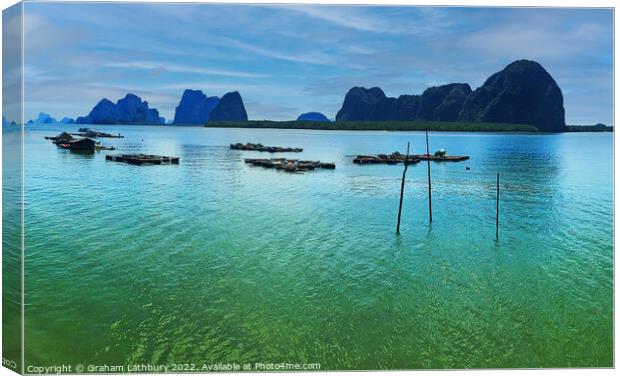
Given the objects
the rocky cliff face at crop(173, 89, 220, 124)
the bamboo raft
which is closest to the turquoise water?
the rocky cliff face at crop(173, 89, 220, 124)

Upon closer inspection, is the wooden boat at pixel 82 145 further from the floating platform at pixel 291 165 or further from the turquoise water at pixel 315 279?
the turquoise water at pixel 315 279

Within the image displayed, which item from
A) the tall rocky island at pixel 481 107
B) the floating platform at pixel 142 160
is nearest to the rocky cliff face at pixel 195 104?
the floating platform at pixel 142 160

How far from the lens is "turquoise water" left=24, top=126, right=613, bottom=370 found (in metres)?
10.6

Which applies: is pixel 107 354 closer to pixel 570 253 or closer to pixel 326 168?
pixel 570 253

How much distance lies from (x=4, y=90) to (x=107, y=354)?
5472 millimetres

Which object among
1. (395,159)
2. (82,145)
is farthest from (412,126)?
(82,145)

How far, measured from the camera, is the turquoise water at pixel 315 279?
34.8 ft

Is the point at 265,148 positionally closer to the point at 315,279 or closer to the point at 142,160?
the point at 142,160

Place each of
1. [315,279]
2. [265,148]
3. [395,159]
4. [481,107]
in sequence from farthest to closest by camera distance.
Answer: [265,148]
[395,159]
[481,107]
[315,279]

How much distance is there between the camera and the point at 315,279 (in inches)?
567

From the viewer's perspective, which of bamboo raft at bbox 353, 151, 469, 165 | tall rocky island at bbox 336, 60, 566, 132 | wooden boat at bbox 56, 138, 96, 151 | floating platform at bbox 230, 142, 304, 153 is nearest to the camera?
tall rocky island at bbox 336, 60, 566, 132

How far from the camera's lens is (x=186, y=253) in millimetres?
16516

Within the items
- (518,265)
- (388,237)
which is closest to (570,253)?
(518,265)

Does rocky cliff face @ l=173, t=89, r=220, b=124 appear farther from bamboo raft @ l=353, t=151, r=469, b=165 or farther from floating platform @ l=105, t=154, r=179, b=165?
bamboo raft @ l=353, t=151, r=469, b=165
